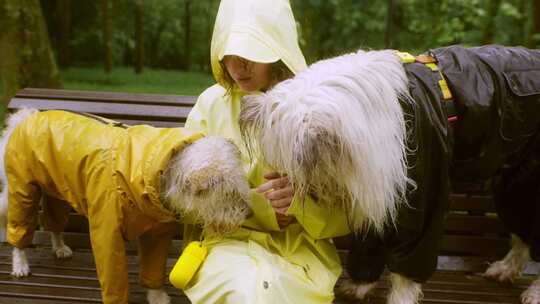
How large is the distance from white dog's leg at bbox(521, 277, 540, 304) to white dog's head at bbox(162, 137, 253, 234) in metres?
1.54

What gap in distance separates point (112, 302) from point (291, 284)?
900 mm

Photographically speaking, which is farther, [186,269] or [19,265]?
[19,265]

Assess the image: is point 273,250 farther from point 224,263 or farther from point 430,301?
point 430,301

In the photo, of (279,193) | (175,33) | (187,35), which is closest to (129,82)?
(187,35)

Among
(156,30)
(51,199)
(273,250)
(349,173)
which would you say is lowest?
(156,30)

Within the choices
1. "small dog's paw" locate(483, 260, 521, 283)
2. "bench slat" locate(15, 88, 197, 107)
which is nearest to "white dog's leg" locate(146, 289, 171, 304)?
"bench slat" locate(15, 88, 197, 107)

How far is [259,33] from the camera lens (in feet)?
A: 8.57

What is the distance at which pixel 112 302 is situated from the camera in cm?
274

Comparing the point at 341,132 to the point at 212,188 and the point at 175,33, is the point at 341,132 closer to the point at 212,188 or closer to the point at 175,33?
the point at 212,188

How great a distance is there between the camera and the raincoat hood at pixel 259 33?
2576 mm

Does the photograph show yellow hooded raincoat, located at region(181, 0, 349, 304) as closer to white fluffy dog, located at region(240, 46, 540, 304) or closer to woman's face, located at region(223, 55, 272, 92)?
woman's face, located at region(223, 55, 272, 92)

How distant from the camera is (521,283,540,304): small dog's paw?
3.04 m

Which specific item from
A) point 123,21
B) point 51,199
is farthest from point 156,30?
point 51,199

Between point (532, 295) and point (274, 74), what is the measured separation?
1.73 metres
